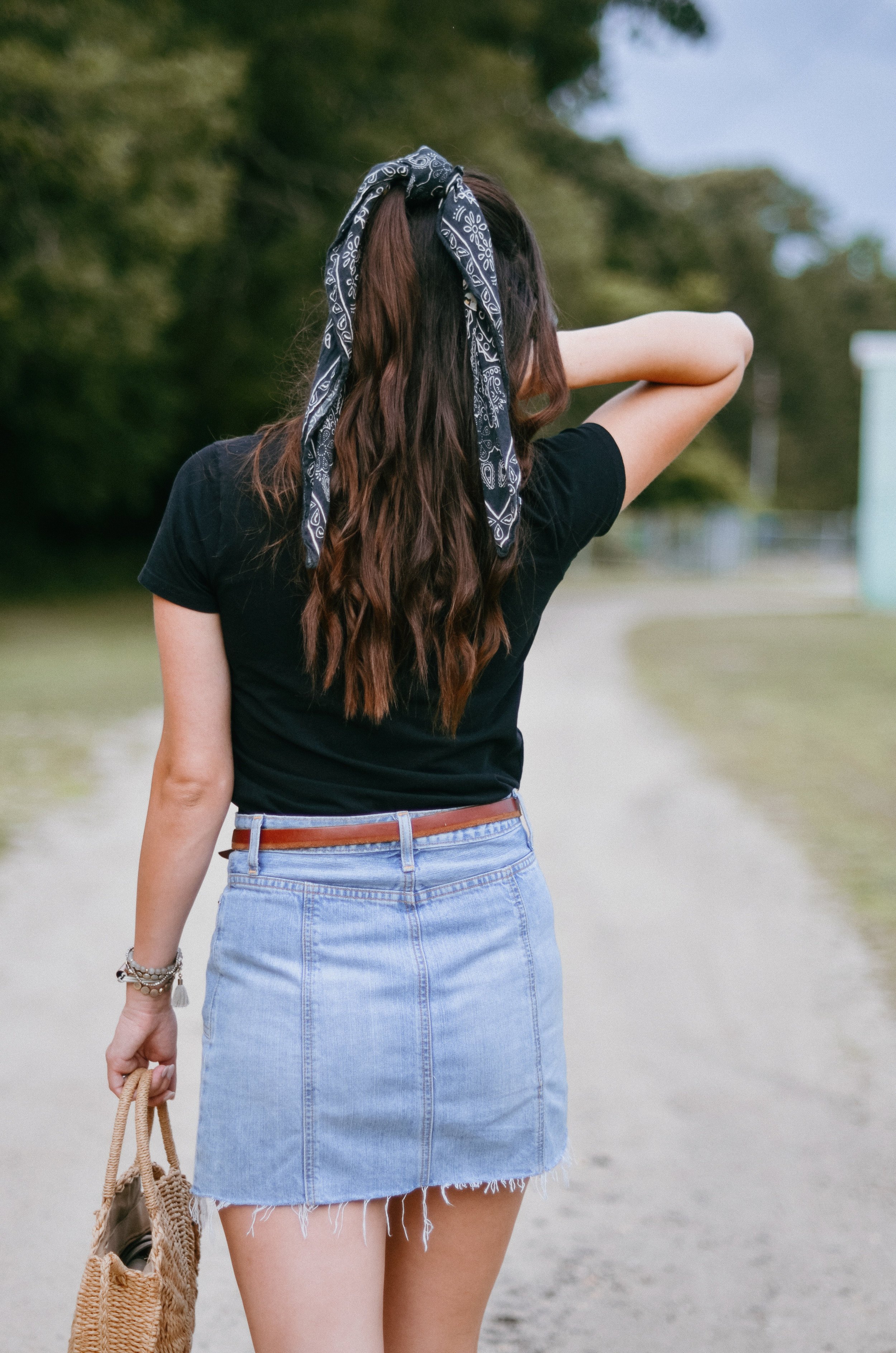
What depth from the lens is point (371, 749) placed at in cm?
146

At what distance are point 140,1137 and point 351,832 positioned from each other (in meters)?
0.49

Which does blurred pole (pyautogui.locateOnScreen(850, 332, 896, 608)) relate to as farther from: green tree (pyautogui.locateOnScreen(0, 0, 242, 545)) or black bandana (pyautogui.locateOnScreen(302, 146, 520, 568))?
black bandana (pyautogui.locateOnScreen(302, 146, 520, 568))

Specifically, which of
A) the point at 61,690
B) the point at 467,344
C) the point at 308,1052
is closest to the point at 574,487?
the point at 467,344

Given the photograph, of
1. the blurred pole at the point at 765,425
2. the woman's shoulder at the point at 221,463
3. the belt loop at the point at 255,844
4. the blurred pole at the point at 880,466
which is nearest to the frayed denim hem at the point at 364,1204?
the belt loop at the point at 255,844

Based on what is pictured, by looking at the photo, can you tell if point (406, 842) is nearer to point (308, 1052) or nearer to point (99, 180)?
point (308, 1052)

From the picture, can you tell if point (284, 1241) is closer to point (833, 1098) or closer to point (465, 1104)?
point (465, 1104)

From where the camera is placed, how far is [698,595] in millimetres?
28297

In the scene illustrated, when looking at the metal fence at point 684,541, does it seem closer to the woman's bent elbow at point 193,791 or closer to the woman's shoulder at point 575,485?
the woman's shoulder at point 575,485

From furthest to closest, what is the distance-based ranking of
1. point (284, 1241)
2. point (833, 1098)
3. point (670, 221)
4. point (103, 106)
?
point (670, 221)
point (103, 106)
point (833, 1098)
point (284, 1241)

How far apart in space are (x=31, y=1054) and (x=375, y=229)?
2.97 m

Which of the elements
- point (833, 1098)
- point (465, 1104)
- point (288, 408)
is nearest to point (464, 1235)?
point (465, 1104)

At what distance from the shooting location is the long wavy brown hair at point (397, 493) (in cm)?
140

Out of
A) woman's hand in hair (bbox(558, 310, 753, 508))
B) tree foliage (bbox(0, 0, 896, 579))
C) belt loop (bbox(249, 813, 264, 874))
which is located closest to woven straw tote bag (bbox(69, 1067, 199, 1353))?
belt loop (bbox(249, 813, 264, 874))

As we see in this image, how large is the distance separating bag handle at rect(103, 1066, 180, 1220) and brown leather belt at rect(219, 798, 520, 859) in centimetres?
38
